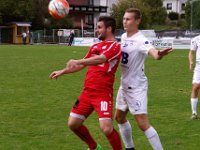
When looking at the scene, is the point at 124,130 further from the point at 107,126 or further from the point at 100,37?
the point at 100,37

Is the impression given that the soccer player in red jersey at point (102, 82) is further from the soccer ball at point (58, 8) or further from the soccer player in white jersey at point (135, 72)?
the soccer ball at point (58, 8)

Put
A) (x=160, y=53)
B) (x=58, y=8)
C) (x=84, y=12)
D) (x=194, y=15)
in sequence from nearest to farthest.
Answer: (x=160, y=53), (x=58, y=8), (x=194, y=15), (x=84, y=12)

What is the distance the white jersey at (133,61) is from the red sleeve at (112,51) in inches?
A: 7.0

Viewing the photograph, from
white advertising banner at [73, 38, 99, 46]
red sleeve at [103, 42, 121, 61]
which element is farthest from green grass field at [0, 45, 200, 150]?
white advertising banner at [73, 38, 99, 46]

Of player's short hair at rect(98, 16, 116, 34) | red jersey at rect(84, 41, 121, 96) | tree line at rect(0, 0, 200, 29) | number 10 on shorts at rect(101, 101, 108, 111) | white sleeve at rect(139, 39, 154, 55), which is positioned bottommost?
number 10 on shorts at rect(101, 101, 108, 111)

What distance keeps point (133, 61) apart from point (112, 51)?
0.39 metres

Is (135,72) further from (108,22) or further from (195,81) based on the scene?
(195,81)

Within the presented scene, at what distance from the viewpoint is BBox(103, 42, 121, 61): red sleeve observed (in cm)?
659

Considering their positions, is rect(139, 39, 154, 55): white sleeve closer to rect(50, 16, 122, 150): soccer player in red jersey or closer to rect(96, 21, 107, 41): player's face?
rect(50, 16, 122, 150): soccer player in red jersey

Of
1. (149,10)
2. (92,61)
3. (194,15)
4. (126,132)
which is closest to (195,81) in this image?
(126,132)

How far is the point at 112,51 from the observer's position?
661 cm

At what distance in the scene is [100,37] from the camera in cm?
682

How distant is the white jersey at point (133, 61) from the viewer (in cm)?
678

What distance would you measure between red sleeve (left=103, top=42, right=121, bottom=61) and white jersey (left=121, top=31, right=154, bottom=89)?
0.18 metres
